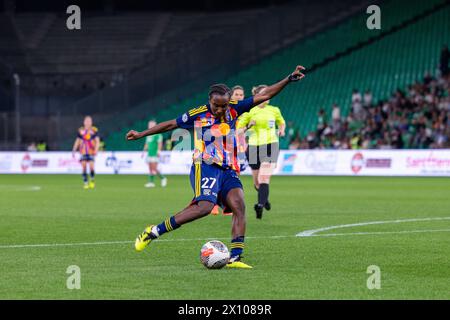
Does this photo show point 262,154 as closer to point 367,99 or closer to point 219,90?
point 219,90

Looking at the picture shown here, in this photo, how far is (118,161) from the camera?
44250 millimetres

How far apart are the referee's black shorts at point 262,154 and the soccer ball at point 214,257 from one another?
26.0ft

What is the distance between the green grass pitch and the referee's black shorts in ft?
3.57

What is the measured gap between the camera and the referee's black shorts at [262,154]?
61.0ft

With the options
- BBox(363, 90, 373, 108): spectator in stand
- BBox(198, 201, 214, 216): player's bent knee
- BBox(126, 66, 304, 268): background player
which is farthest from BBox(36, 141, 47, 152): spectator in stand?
BBox(198, 201, 214, 216): player's bent knee

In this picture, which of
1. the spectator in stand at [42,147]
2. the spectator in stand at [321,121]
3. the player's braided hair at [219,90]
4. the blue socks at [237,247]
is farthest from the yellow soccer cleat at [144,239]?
the spectator in stand at [42,147]

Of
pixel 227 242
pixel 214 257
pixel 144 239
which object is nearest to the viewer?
pixel 214 257

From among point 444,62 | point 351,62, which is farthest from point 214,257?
point 351,62

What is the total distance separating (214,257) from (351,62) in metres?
39.7

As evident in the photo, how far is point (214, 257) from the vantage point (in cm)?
1056

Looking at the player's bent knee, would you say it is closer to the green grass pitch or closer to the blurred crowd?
the green grass pitch

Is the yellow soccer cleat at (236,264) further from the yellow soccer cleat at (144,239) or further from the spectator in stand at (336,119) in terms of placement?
the spectator in stand at (336,119)

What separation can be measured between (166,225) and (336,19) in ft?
138
